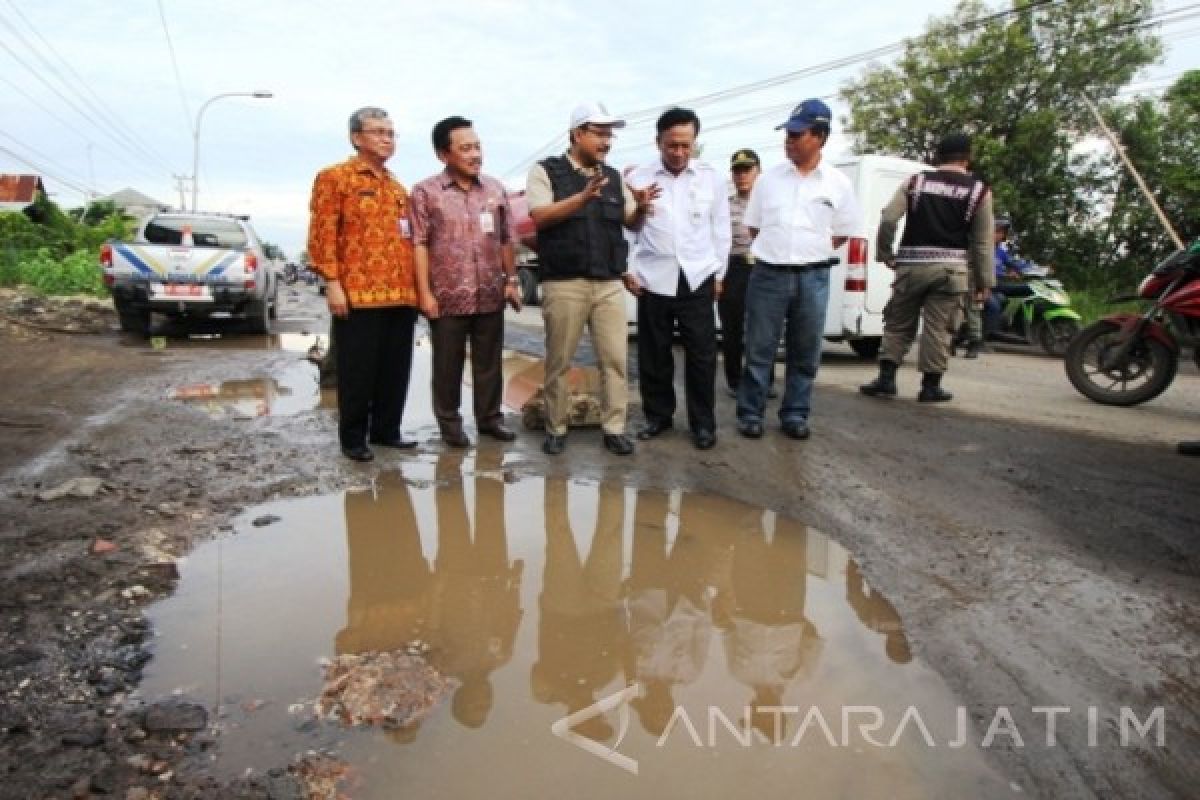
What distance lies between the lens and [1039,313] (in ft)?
31.8

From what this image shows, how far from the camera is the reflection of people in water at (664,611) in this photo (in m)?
2.00

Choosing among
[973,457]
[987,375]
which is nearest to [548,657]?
[973,457]

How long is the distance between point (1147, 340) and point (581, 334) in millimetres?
4288

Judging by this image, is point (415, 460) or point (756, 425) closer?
point (415, 460)

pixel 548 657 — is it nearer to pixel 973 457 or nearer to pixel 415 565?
pixel 415 565

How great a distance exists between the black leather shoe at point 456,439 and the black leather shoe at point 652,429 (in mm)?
989

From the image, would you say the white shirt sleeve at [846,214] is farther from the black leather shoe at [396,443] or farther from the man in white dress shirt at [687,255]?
the black leather shoe at [396,443]

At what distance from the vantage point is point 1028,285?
9.69 metres

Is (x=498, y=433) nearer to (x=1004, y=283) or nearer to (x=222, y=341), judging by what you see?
(x=222, y=341)

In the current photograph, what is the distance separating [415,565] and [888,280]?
6416mm

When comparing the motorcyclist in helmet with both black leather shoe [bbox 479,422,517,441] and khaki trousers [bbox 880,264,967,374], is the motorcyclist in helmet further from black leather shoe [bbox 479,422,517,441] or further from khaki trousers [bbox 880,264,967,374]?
black leather shoe [bbox 479,422,517,441]

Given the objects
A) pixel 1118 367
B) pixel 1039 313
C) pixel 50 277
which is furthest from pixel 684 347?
pixel 50 277

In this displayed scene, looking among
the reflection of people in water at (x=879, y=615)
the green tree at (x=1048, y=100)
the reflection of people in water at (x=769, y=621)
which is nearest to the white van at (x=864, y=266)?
the reflection of people in water at (x=769, y=621)

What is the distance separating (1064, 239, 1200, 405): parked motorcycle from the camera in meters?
5.12
